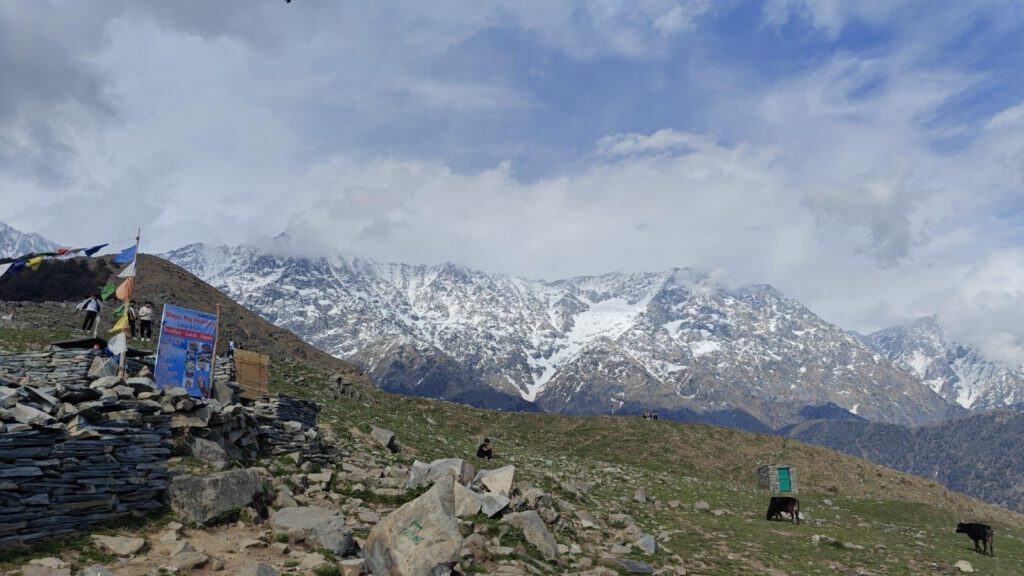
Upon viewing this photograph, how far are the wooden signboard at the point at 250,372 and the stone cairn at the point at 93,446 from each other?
23.3 ft

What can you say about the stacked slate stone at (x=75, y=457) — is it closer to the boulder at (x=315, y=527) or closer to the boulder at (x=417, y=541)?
the boulder at (x=315, y=527)

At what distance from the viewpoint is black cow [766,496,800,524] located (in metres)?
35.9

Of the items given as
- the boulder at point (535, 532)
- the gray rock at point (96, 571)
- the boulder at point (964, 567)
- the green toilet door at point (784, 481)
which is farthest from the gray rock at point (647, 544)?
the green toilet door at point (784, 481)

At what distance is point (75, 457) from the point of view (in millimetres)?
15414

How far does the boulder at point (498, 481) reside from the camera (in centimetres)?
2212

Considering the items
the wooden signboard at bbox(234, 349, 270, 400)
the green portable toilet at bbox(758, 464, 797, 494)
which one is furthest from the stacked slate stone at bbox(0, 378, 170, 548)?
the green portable toilet at bbox(758, 464, 797, 494)

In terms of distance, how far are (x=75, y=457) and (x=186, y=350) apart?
942 cm

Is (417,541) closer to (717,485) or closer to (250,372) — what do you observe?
(250,372)

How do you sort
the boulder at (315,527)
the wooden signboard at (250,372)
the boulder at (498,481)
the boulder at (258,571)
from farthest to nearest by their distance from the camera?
1. the wooden signboard at (250,372)
2. the boulder at (498,481)
3. the boulder at (315,527)
4. the boulder at (258,571)

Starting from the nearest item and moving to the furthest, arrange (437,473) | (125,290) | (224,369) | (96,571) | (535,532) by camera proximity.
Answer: (96,571) < (535,532) < (437,473) < (125,290) < (224,369)

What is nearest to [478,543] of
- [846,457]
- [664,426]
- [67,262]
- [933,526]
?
[933,526]

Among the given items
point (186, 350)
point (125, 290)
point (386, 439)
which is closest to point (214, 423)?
point (186, 350)

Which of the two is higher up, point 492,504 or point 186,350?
point 186,350

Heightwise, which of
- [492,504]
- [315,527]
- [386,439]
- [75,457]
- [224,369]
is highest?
[224,369]
